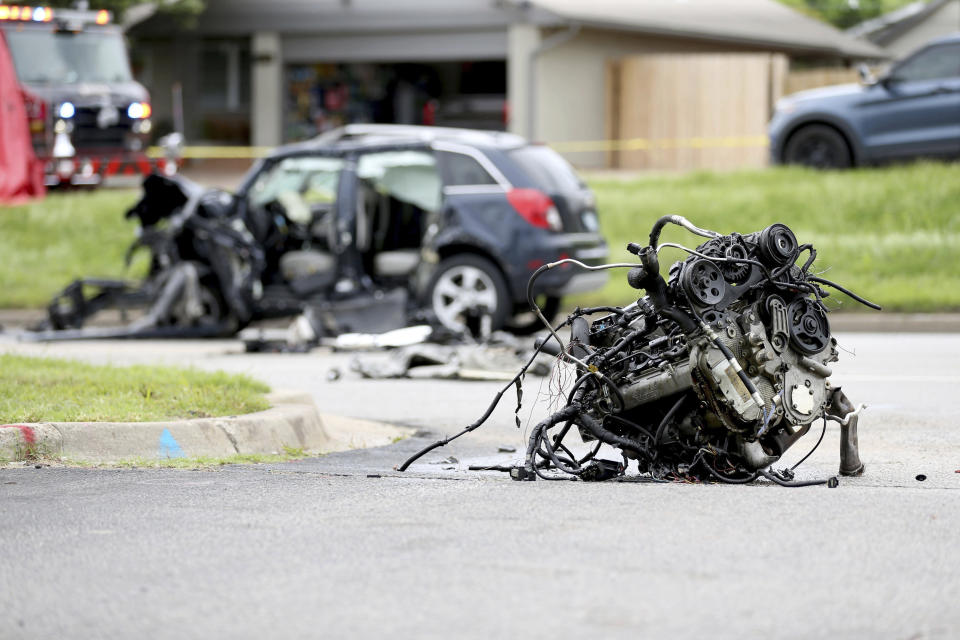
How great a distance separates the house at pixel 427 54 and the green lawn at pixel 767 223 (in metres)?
9.18

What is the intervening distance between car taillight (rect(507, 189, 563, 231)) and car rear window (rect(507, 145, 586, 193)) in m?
0.16

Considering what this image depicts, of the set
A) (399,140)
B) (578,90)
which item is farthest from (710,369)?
(578,90)

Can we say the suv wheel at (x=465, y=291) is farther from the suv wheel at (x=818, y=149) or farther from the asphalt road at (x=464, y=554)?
the suv wheel at (x=818, y=149)

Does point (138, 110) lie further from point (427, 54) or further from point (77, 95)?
point (427, 54)

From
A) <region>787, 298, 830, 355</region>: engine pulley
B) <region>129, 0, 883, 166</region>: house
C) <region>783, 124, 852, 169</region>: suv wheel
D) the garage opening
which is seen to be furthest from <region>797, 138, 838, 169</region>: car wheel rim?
<region>787, 298, 830, 355</region>: engine pulley

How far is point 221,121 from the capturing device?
118ft

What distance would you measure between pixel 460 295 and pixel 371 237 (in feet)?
3.80

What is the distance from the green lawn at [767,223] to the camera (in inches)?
648

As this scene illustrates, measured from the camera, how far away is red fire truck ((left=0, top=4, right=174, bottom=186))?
23359 mm

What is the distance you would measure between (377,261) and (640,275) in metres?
7.80

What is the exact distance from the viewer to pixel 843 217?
18.4 m

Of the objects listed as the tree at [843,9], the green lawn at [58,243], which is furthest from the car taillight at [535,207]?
the tree at [843,9]

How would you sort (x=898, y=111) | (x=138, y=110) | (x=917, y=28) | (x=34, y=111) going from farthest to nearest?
(x=917, y=28)
(x=138, y=110)
(x=34, y=111)
(x=898, y=111)

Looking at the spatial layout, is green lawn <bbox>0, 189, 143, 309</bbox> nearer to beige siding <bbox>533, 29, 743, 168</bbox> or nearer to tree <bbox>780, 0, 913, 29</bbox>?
beige siding <bbox>533, 29, 743, 168</bbox>
